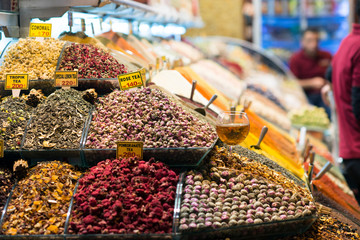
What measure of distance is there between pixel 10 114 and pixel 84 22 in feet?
3.11

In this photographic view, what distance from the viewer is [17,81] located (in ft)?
8.04

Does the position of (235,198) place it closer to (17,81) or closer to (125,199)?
(125,199)

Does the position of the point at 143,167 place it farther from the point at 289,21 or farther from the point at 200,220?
the point at 289,21

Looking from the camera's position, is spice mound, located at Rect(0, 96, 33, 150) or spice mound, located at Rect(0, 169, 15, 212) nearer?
spice mound, located at Rect(0, 169, 15, 212)

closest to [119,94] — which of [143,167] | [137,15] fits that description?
[143,167]

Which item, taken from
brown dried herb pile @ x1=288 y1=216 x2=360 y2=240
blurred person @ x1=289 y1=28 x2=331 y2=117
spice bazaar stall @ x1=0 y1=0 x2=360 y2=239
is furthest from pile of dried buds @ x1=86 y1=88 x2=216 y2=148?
blurred person @ x1=289 y1=28 x2=331 y2=117

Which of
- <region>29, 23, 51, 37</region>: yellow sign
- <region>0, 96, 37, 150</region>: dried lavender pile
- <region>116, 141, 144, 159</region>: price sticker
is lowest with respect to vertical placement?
<region>116, 141, 144, 159</region>: price sticker

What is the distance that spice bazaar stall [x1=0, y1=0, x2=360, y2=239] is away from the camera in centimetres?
182

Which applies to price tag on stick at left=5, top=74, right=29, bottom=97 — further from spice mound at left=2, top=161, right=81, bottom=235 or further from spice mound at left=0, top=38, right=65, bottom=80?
spice mound at left=2, top=161, right=81, bottom=235

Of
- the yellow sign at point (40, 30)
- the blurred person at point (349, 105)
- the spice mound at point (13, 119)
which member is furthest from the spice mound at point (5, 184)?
the blurred person at point (349, 105)

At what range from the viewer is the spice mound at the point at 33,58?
8.15 ft

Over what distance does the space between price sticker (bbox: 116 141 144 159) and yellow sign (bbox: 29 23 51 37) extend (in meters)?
1.06

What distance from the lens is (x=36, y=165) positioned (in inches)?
86.3

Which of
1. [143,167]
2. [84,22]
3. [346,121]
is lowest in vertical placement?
[346,121]
